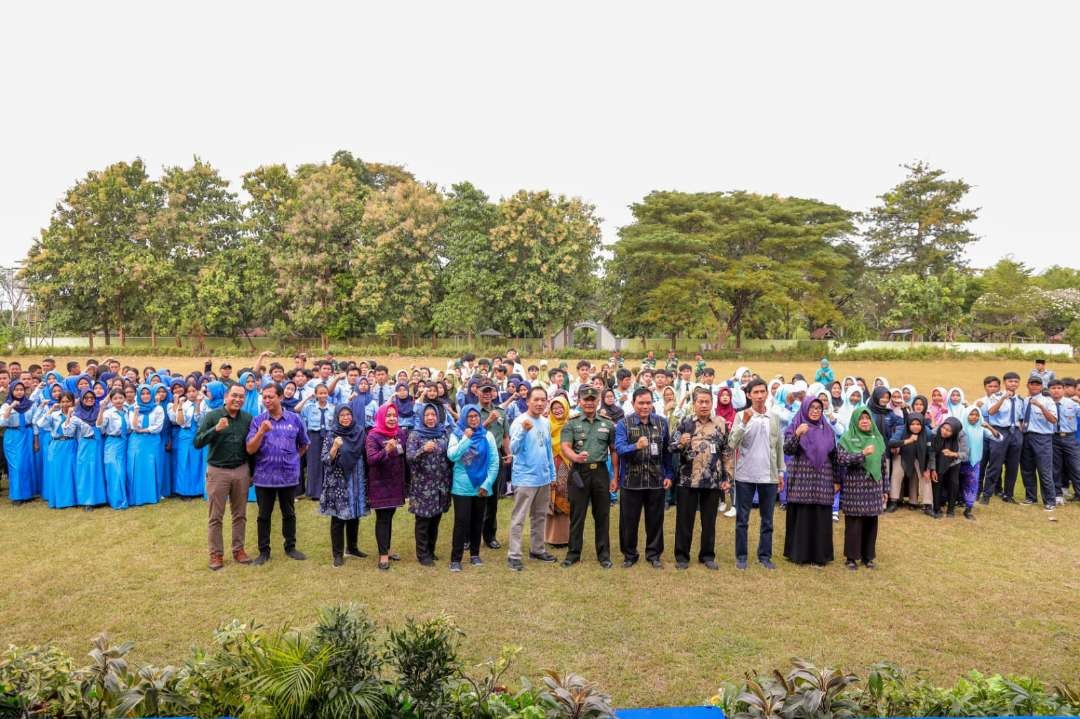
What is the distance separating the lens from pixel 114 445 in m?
8.00

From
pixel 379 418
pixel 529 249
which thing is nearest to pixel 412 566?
pixel 379 418

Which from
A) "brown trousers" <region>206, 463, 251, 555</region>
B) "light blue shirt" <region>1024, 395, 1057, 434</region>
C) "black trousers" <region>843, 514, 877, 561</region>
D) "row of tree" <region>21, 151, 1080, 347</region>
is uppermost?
"row of tree" <region>21, 151, 1080, 347</region>

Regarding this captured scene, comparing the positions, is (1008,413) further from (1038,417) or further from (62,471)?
(62,471)

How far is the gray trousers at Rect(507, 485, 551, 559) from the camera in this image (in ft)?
19.9

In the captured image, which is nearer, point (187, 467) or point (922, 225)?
point (187, 467)

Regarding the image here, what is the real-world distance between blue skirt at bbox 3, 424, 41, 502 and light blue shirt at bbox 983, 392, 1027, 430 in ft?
41.7

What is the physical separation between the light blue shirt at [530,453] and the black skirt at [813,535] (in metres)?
2.46

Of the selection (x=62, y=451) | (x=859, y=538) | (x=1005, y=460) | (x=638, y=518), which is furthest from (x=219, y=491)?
(x=1005, y=460)

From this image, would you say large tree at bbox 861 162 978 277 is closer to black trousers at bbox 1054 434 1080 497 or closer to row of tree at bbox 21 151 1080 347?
row of tree at bbox 21 151 1080 347

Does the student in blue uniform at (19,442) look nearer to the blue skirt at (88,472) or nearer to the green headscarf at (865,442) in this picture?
the blue skirt at (88,472)

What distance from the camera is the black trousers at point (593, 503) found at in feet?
20.1

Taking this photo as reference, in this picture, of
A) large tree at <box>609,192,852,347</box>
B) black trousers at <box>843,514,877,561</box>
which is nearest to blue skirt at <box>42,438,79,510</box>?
black trousers at <box>843,514,877,561</box>

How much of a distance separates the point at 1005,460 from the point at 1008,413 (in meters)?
0.69

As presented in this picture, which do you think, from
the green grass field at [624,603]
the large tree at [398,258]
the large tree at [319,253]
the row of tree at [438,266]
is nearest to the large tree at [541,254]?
the row of tree at [438,266]
